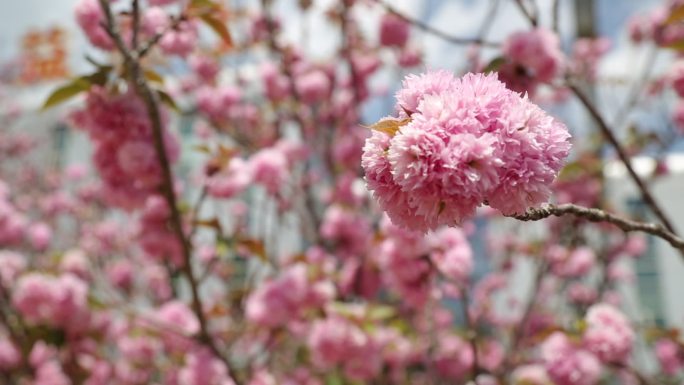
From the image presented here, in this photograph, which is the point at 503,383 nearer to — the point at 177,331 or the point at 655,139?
the point at 177,331

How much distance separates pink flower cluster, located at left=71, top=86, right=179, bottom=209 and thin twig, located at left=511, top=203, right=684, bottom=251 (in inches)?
47.2

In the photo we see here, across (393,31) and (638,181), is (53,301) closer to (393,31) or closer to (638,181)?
(638,181)

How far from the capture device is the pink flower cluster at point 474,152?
537 mm

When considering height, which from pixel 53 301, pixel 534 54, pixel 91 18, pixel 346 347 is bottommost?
pixel 53 301

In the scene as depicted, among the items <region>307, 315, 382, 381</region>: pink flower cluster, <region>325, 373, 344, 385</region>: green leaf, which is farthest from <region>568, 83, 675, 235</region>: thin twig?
<region>325, 373, 344, 385</region>: green leaf

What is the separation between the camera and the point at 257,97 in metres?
7.50

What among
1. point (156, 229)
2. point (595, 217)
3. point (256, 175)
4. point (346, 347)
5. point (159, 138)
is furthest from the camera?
point (256, 175)

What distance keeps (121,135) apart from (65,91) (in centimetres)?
20

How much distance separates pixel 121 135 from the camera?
5.17ft

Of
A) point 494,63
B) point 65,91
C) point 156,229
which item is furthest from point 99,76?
point 494,63

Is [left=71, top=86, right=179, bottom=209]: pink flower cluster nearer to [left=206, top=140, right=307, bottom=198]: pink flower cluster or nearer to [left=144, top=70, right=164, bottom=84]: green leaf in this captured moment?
[left=144, top=70, right=164, bottom=84]: green leaf

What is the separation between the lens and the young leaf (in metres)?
0.60

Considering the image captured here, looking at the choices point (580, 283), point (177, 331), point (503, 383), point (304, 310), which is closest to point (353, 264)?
point (304, 310)

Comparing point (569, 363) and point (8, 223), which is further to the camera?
point (8, 223)
